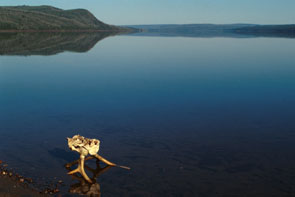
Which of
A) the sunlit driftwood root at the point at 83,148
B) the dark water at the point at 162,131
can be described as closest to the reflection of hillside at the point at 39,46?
the dark water at the point at 162,131

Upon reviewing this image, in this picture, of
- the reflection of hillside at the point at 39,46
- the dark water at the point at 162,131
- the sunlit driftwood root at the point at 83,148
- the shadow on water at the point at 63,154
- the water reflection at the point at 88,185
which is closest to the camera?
the water reflection at the point at 88,185

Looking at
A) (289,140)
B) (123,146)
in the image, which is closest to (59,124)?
(123,146)

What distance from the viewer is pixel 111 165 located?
55.3 ft

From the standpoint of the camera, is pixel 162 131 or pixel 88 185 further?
pixel 162 131

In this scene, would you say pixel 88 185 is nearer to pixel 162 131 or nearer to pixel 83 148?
pixel 83 148

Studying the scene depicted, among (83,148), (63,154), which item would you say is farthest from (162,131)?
(83,148)

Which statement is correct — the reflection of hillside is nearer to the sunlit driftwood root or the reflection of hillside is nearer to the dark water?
the dark water

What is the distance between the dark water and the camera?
50.9 feet

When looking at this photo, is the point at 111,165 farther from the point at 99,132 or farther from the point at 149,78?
the point at 149,78

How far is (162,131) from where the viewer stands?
22.6 metres

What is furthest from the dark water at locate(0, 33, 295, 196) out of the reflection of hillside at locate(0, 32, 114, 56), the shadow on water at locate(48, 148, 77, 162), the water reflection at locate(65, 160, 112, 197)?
the reflection of hillside at locate(0, 32, 114, 56)

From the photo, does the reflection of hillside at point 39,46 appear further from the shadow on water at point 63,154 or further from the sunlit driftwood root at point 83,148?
the sunlit driftwood root at point 83,148

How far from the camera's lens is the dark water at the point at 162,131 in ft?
50.9

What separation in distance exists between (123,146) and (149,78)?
89.9 ft
